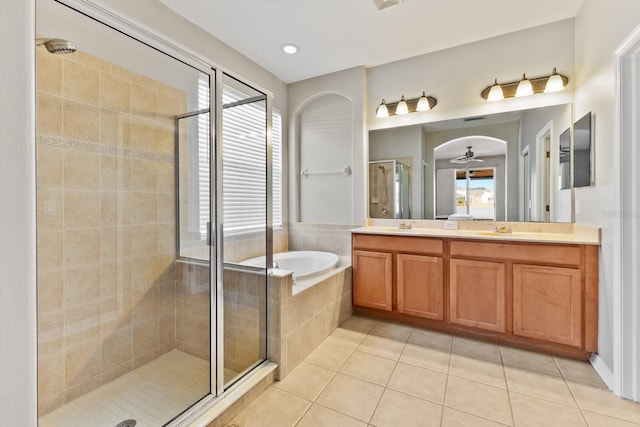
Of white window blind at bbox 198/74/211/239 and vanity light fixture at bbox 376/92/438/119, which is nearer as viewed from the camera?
white window blind at bbox 198/74/211/239

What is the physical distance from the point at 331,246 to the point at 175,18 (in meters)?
2.60

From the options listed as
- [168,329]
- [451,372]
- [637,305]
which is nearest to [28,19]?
[168,329]

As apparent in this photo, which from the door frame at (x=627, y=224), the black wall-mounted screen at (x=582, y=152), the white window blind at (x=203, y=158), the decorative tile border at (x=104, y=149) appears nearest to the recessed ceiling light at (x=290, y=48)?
the white window blind at (x=203, y=158)

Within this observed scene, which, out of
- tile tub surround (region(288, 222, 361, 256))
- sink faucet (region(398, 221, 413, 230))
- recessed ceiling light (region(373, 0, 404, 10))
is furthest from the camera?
tile tub surround (region(288, 222, 361, 256))

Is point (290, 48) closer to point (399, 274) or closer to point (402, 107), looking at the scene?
point (402, 107)

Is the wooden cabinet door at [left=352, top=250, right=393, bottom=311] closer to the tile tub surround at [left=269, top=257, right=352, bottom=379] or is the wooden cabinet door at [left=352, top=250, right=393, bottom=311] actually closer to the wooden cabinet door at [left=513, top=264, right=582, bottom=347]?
the tile tub surround at [left=269, top=257, right=352, bottom=379]

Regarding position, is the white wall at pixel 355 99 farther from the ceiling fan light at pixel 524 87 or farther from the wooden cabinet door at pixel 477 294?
the ceiling fan light at pixel 524 87

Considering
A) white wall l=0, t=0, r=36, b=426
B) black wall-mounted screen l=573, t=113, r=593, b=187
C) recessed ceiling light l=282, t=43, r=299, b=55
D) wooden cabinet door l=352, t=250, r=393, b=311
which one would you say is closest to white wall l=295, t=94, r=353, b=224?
wooden cabinet door l=352, t=250, r=393, b=311

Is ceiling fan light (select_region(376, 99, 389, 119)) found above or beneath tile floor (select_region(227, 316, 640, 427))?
above

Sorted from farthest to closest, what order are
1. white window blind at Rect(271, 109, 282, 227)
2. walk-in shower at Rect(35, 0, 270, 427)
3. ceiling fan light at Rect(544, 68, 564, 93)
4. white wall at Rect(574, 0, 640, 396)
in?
1. white window blind at Rect(271, 109, 282, 227)
2. ceiling fan light at Rect(544, 68, 564, 93)
3. white wall at Rect(574, 0, 640, 396)
4. walk-in shower at Rect(35, 0, 270, 427)

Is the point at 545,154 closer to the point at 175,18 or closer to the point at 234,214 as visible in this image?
the point at 234,214

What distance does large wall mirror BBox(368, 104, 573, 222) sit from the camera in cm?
256

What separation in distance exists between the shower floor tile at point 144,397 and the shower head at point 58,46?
1.91 m

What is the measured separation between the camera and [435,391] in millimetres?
1766
